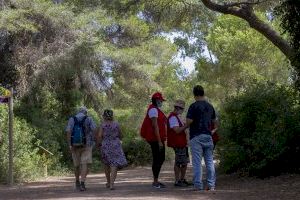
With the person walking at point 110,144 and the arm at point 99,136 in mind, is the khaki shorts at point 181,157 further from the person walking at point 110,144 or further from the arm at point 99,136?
the arm at point 99,136

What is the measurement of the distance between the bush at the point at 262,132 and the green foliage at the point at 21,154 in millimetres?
5833

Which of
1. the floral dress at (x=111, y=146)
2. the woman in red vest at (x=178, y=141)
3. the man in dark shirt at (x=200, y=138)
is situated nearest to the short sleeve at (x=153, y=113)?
the woman in red vest at (x=178, y=141)

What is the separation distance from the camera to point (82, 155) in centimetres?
1137

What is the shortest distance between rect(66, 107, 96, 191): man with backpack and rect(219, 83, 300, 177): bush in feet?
10.4

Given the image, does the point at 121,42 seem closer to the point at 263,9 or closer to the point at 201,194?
the point at 263,9

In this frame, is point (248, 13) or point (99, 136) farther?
point (248, 13)

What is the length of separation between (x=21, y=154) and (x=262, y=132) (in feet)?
24.8

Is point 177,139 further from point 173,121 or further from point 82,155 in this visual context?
point 82,155

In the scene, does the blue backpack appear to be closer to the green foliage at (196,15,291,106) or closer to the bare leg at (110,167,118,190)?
the bare leg at (110,167,118,190)

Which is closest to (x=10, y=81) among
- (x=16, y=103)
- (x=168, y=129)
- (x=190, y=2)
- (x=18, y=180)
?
(x=16, y=103)

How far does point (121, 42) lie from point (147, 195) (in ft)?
49.2

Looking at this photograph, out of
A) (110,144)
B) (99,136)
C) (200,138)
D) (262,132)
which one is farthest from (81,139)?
(262,132)

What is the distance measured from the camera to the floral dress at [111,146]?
11.1 m

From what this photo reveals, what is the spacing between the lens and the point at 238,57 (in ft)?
115
